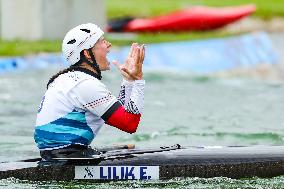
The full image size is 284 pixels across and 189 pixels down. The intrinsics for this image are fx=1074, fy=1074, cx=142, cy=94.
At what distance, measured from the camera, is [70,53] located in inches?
376

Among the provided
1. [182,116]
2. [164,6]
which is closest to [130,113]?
[182,116]

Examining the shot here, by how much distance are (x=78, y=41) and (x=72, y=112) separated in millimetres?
647

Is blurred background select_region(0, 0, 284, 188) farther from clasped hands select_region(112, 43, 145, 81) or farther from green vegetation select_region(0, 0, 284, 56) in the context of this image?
clasped hands select_region(112, 43, 145, 81)

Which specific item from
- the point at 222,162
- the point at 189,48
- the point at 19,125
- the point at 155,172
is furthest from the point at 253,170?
the point at 189,48

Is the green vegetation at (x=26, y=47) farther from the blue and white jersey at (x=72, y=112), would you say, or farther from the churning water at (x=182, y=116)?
the blue and white jersey at (x=72, y=112)

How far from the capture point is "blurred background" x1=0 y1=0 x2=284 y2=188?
13.7 metres

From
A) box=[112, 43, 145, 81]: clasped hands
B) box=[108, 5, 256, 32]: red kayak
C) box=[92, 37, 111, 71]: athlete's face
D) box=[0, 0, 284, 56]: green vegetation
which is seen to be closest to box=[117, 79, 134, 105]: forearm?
box=[112, 43, 145, 81]: clasped hands

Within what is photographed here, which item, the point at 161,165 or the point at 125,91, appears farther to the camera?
the point at 125,91

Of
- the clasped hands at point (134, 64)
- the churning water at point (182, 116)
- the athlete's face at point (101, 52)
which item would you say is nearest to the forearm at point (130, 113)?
the clasped hands at point (134, 64)

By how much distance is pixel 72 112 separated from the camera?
9352 mm

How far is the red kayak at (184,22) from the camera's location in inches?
1110

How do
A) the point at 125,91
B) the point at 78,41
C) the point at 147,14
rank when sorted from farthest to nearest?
the point at 147,14 < the point at 125,91 < the point at 78,41

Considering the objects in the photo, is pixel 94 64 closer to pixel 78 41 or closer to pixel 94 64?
pixel 94 64

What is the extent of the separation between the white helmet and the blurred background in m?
1.17
